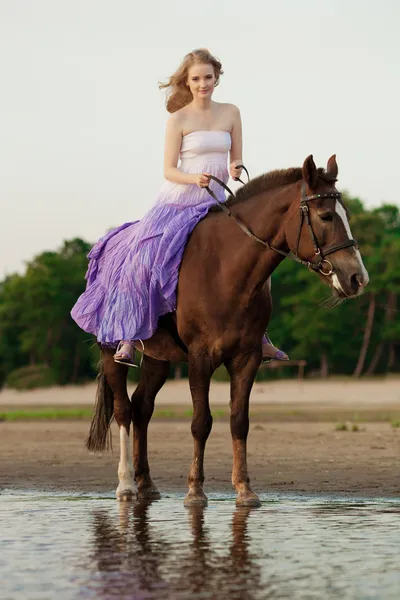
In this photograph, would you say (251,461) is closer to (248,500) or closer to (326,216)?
(248,500)

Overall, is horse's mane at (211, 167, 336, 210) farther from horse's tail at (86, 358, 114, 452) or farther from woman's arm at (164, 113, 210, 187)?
horse's tail at (86, 358, 114, 452)

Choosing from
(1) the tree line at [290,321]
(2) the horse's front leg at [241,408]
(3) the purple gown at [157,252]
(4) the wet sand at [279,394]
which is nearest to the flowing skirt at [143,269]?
(3) the purple gown at [157,252]

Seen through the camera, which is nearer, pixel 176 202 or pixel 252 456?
pixel 176 202

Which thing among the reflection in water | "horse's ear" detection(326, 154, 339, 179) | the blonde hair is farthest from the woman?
the reflection in water

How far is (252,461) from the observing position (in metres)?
14.5

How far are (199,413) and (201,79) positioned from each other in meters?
2.71

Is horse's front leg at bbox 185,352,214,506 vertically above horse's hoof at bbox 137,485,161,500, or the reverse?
horse's front leg at bbox 185,352,214,506

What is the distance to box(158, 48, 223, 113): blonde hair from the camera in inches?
419

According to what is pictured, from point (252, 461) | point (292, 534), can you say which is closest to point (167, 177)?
point (292, 534)

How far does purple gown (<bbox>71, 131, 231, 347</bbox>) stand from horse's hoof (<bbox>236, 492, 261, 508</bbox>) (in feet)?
5.04

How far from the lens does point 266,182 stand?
9.92m

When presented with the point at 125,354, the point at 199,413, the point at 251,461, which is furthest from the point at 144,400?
the point at 251,461

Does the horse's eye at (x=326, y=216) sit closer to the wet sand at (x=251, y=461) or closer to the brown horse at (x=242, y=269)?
the brown horse at (x=242, y=269)

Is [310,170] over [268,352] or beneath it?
over
